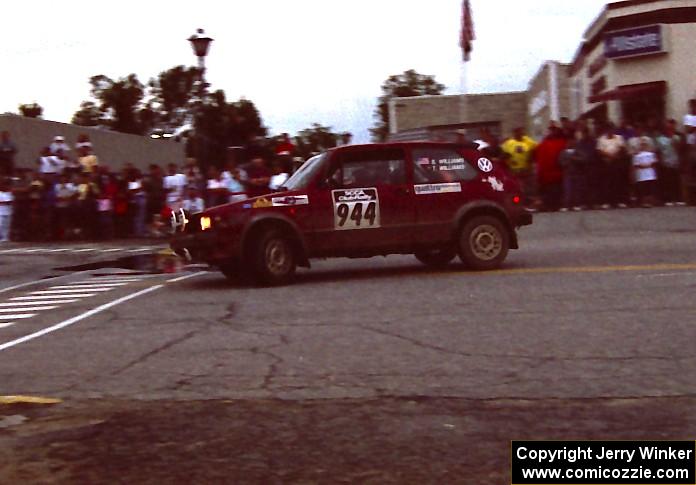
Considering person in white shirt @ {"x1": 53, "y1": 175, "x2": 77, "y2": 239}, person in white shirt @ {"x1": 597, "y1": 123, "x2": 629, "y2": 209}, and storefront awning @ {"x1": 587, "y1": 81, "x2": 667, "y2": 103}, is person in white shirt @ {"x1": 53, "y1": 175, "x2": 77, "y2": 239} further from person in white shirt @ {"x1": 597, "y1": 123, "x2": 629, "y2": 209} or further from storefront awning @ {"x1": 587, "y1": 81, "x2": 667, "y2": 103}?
storefront awning @ {"x1": 587, "y1": 81, "x2": 667, "y2": 103}

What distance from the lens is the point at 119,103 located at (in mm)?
106125

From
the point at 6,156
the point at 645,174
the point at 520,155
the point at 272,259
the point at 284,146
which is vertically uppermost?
the point at 6,156

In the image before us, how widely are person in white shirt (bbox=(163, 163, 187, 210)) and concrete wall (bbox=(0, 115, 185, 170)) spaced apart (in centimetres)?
802

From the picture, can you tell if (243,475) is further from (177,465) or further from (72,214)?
(72,214)

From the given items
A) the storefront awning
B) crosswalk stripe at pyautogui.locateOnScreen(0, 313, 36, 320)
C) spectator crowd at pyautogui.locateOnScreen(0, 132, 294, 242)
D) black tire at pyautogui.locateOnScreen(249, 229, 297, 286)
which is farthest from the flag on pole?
crosswalk stripe at pyautogui.locateOnScreen(0, 313, 36, 320)

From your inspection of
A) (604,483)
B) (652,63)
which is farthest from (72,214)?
(604,483)

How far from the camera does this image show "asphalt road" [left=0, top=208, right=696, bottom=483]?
590 cm

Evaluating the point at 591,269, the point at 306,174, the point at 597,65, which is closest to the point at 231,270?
the point at 306,174

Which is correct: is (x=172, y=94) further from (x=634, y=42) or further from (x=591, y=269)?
(x=591, y=269)

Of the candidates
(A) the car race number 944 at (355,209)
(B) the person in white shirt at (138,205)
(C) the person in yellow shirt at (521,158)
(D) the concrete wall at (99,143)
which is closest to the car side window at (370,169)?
(A) the car race number 944 at (355,209)

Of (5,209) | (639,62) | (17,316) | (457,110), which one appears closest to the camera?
(17,316)

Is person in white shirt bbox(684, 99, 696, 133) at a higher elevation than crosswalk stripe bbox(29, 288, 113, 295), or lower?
higher

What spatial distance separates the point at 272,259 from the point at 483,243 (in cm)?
273

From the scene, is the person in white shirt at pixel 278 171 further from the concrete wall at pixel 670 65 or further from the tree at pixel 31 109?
the tree at pixel 31 109
